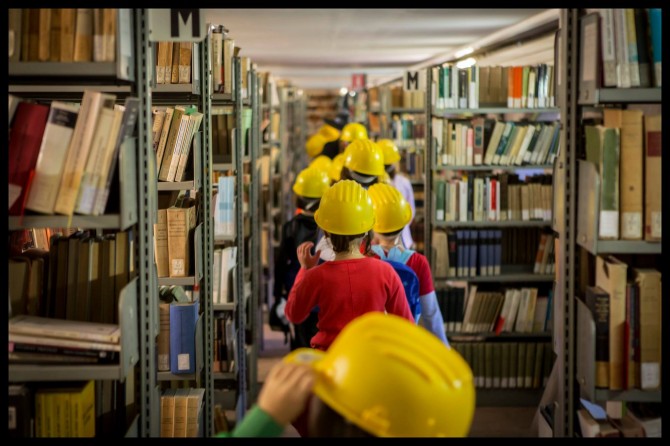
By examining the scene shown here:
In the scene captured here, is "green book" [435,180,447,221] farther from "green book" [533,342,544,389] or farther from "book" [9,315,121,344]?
"book" [9,315,121,344]

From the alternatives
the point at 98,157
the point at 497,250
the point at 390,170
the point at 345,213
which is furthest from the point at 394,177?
the point at 98,157

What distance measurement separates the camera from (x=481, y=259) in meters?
6.39

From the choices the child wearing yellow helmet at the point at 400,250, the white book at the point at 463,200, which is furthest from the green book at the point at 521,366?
the child wearing yellow helmet at the point at 400,250

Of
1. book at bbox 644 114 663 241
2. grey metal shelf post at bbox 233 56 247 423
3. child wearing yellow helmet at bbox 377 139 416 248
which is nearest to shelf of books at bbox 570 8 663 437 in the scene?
book at bbox 644 114 663 241

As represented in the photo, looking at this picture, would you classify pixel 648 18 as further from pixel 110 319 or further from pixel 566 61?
pixel 110 319

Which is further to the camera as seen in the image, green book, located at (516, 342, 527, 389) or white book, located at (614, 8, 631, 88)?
green book, located at (516, 342, 527, 389)

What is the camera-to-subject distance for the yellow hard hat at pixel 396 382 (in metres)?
1.63

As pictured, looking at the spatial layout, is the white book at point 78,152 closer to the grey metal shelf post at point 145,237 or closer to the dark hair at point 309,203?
the grey metal shelf post at point 145,237

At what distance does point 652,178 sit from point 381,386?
1.35m

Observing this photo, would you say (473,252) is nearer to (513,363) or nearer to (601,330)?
(513,363)

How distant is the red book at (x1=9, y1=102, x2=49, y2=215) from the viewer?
2352 millimetres

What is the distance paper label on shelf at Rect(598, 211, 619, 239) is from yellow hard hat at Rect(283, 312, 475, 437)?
1.07 metres
